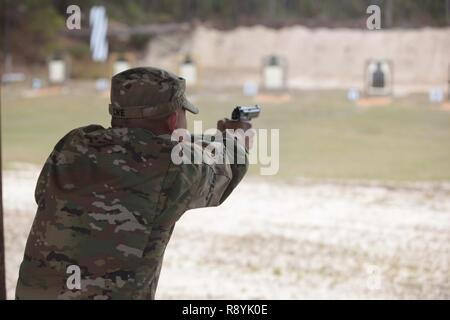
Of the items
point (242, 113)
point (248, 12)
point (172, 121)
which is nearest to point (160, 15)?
point (248, 12)

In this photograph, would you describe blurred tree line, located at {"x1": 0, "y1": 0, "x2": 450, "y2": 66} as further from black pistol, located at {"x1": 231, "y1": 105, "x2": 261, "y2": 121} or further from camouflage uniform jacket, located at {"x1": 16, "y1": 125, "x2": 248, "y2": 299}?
camouflage uniform jacket, located at {"x1": 16, "y1": 125, "x2": 248, "y2": 299}

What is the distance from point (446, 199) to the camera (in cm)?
708

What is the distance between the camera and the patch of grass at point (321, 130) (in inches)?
344

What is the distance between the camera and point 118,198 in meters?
1.95

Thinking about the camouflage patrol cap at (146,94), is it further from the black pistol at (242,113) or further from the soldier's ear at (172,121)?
the black pistol at (242,113)

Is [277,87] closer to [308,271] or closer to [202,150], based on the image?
[308,271]

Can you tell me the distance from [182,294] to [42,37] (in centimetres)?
904

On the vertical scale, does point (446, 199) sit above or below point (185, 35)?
below

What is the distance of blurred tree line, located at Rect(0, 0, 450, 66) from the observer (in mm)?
10922

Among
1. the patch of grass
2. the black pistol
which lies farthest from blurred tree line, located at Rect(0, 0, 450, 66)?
the black pistol

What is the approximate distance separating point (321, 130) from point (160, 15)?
4133mm

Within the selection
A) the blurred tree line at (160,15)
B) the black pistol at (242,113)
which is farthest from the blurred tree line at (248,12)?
the black pistol at (242,113)
